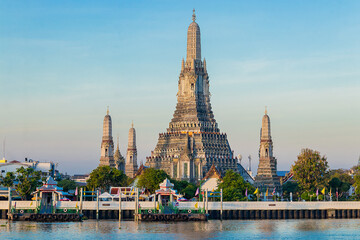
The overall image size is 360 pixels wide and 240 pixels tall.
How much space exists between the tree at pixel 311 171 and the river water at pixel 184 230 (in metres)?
39.1

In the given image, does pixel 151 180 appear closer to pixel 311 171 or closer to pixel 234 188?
pixel 234 188

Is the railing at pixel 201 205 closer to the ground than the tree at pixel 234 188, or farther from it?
closer to the ground

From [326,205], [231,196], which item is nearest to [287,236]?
[326,205]

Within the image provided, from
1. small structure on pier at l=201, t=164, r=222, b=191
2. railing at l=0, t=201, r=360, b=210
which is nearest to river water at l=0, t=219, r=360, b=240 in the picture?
railing at l=0, t=201, r=360, b=210

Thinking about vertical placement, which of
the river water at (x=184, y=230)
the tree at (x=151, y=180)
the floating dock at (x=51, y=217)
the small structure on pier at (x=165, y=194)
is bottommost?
the river water at (x=184, y=230)

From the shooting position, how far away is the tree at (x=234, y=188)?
146375 mm

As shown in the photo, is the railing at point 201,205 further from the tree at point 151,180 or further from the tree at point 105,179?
the tree at point 105,179

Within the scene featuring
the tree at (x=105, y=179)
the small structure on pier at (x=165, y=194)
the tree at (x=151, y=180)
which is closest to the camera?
the small structure on pier at (x=165, y=194)

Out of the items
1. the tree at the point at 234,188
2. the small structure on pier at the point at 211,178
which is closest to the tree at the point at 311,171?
the tree at the point at 234,188

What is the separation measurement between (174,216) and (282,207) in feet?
69.3

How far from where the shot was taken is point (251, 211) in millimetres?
132750

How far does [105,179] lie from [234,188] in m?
29.2

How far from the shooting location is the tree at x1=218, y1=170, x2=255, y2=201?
146 meters

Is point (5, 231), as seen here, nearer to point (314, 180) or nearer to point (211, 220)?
point (211, 220)
